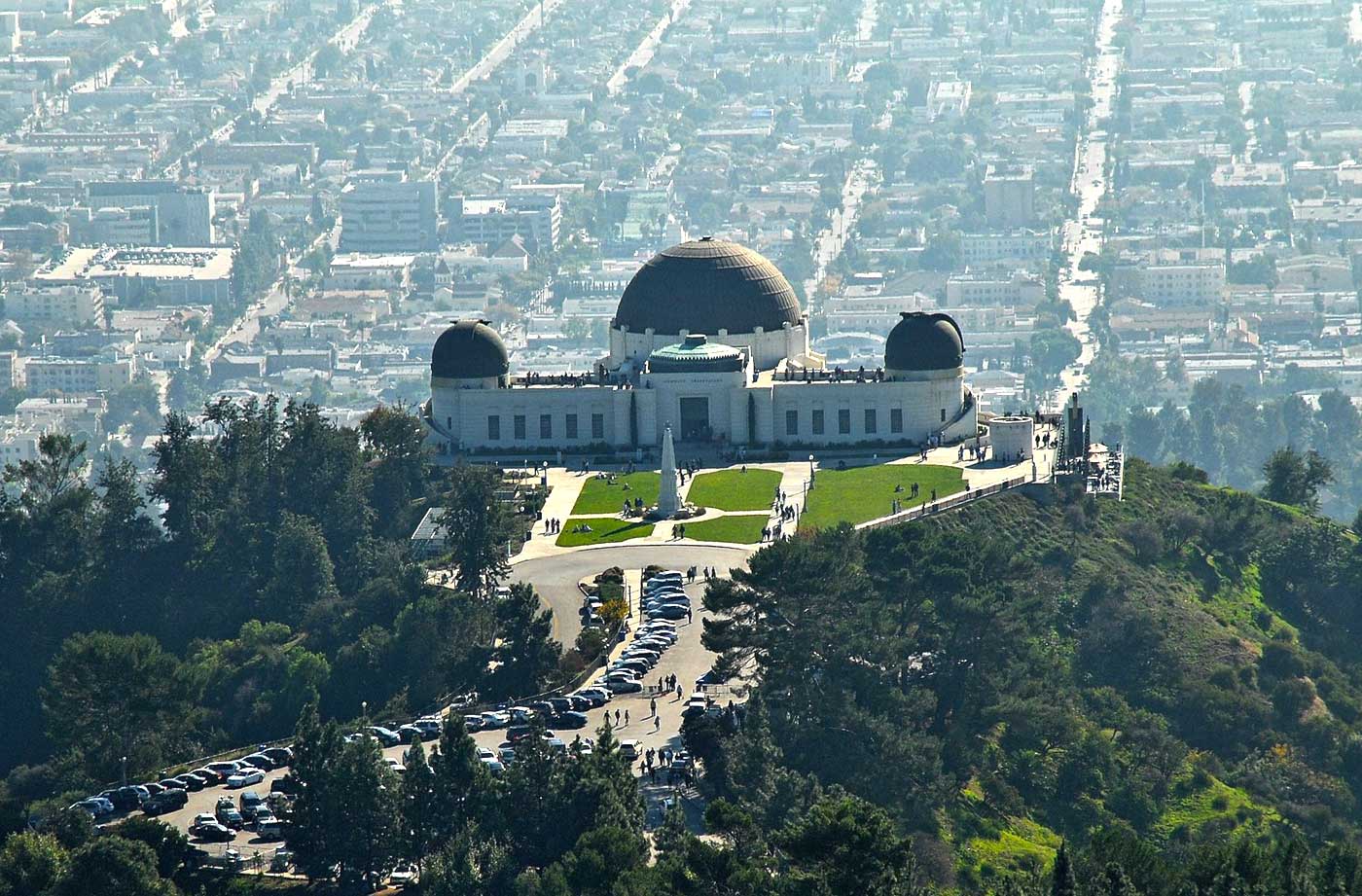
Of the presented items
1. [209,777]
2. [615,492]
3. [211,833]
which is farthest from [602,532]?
[211,833]

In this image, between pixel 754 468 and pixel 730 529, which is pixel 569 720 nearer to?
pixel 730 529

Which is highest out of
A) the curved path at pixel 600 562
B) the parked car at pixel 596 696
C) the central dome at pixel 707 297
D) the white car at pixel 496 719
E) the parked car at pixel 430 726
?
the central dome at pixel 707 297

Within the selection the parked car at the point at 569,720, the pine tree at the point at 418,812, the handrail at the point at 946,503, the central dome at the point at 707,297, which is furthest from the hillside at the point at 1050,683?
the central dome at the point at 707,297

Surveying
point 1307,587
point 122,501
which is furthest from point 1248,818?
point 122,501

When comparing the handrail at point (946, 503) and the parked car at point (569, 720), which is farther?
the handrail at point (946, 503)

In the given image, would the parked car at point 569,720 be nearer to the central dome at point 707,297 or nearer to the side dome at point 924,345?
the side dome at point 924,345

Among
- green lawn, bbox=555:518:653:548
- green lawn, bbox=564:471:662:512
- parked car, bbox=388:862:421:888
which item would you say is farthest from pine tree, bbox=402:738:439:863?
green lawn, bbox=564:471:662:512
